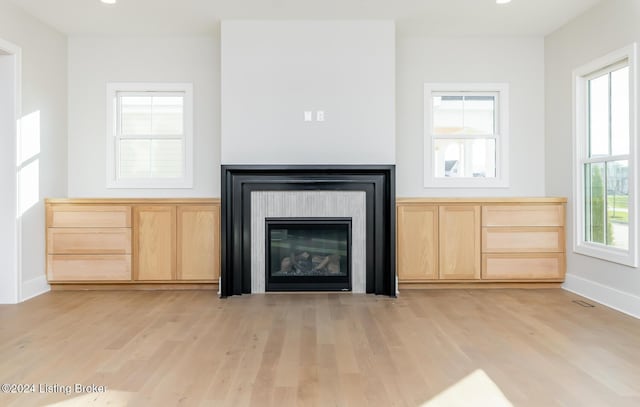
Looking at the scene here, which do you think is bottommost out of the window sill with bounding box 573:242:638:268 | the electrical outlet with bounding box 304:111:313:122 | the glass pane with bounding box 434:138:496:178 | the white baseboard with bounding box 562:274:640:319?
the white baseboard with bounding box 562:274:640:319

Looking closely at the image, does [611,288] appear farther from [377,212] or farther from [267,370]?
[267,370]

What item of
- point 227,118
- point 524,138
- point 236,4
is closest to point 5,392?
point 227,118

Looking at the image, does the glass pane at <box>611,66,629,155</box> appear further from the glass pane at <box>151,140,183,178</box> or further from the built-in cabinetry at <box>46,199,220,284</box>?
the glass pane at <box>151,140,183,178</box>

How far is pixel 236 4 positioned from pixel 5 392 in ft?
11.1

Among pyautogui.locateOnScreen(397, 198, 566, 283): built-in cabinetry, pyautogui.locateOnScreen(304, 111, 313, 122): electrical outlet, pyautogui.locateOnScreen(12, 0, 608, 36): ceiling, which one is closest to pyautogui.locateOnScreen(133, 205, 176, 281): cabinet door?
pyautogui.locateOnScreen(304, 111, 313, 122): electrical outlet

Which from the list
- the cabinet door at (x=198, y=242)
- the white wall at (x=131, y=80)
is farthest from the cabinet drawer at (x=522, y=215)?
the white wall at (x=131, y=80)

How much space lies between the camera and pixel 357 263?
4512mm

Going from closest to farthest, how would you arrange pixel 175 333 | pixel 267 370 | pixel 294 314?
pixel 267 370 < pixel 175 333 < pixel 294 314

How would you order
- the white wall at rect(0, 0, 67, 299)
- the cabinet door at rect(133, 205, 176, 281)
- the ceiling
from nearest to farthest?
the ceiling
the white wall at rect(0, 0, 67, 299)
the cabinet door at rect(133, 205, 176, 281)

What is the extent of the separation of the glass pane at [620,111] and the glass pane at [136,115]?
15.2 ft

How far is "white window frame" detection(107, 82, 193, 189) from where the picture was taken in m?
5.03

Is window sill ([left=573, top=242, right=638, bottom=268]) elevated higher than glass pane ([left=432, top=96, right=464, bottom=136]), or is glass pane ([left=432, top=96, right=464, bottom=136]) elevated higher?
glass pane ([left=432, top=96, right=464, bottom=136])

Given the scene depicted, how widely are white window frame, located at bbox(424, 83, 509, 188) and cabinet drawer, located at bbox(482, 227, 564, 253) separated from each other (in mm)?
647

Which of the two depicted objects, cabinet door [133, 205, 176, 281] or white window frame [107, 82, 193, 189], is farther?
white window frame [107, 82, 193, 189]
